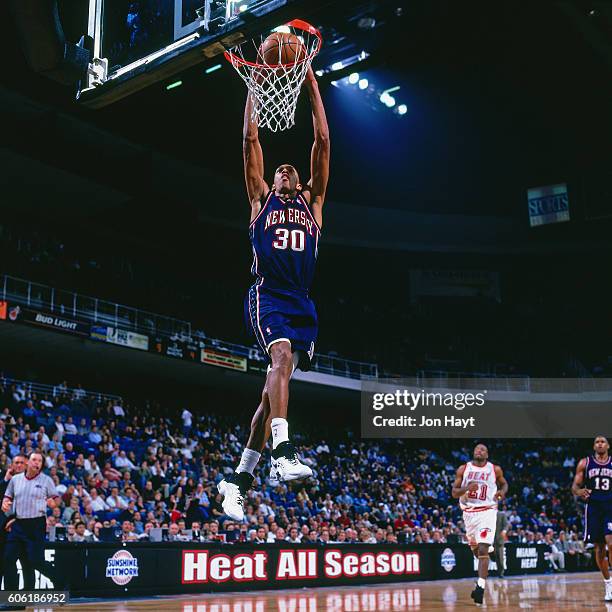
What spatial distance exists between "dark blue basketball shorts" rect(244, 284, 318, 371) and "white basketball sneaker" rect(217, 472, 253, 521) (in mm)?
895

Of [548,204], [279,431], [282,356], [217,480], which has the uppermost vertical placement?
[548,204]

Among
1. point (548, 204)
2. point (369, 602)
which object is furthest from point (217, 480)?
point (548, 204)

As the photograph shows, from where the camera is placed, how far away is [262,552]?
45.7ft

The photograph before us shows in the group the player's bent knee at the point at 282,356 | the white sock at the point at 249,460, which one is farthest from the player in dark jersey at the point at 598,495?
the player's bent knee at the point at 282,356

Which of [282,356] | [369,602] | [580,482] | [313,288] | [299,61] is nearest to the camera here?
[282,356]

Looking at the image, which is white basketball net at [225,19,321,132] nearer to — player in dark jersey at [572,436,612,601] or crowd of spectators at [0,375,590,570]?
player in dark jersey at [572,436,612,601]

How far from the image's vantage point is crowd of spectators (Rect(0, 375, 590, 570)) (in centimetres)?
1476

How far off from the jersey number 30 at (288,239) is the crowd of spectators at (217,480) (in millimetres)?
8290

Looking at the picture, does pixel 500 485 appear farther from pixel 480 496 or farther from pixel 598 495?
pixel 598 495

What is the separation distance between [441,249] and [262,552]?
1914 cm

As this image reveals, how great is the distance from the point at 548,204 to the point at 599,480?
17.8 meters

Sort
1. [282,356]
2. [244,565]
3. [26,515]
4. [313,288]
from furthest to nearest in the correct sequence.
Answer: [313,288]
[244,565]
[26,515]
[282,356]

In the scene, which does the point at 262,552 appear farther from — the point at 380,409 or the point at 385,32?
the point at 380,409

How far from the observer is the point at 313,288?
30062 millimetres
